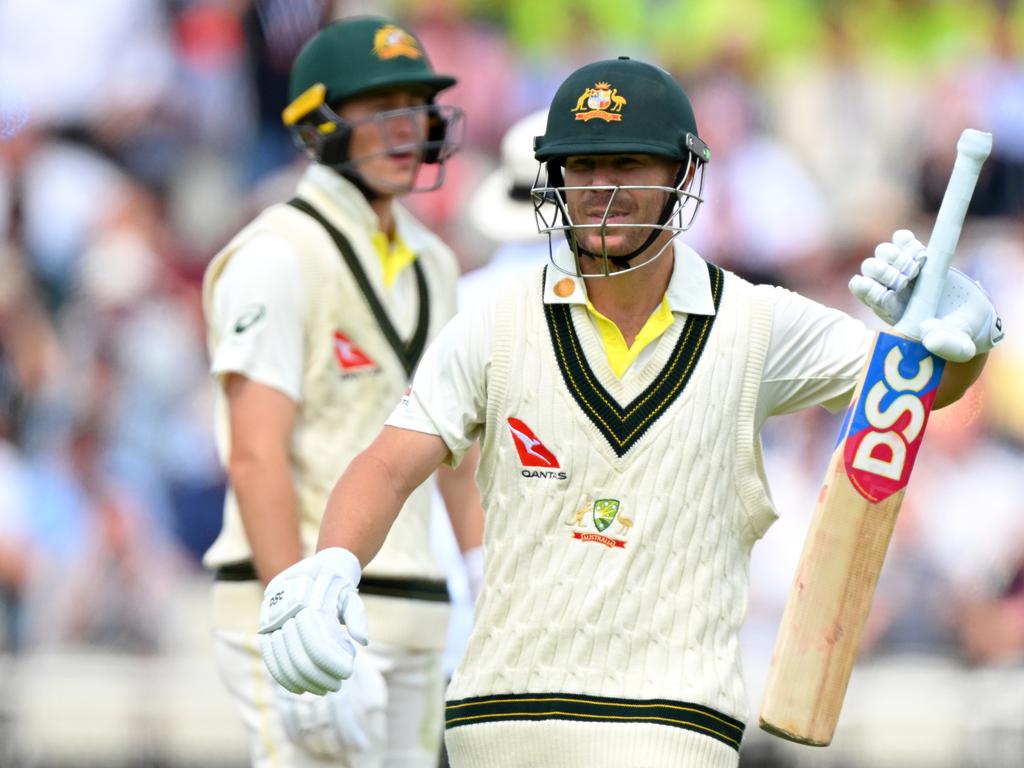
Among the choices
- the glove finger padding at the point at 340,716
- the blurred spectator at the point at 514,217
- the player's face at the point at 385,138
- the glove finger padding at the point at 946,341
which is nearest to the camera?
the glove finger padding at the point at 946,341

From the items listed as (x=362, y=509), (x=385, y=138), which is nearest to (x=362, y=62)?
(x=385, y=138)

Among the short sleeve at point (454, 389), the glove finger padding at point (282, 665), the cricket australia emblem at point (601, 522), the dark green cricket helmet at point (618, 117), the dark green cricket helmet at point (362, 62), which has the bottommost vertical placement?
the glove finger padding at point (282, 665)

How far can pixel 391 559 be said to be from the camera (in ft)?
13.7

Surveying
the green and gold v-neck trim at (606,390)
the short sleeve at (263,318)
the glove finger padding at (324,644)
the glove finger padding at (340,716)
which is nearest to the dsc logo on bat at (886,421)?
the green and gold v-neck trim at (606,390)

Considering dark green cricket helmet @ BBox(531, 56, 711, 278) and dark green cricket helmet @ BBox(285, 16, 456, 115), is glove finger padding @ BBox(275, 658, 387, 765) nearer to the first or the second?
dark green cricket helmet @ BBox(531, 56, 711, 278)

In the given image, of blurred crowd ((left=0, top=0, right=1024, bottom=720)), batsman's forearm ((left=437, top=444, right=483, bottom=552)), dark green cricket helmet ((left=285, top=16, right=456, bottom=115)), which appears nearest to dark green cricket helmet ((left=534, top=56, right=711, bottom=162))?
dark green cricket helmet ((left=285, top=16, right=456, bottom=115))

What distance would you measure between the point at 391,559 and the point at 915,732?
11.4 feet

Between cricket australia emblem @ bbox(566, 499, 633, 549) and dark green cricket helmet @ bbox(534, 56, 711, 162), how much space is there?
0.57 metres

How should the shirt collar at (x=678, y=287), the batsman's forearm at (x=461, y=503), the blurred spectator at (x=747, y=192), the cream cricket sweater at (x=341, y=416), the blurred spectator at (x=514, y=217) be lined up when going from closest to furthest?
1. the shirt collar at (x=678, y=287)
2. the cream cricket sweater at (x=341, y=416)
3. the batsman's forearm at (x=461, y=503)
4. the blurred spectator at (x=514, y=217)
5. the blurred spectator at (x=747, y=192)

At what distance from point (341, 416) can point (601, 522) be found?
1101 millimetres

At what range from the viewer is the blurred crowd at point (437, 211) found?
23.2ft

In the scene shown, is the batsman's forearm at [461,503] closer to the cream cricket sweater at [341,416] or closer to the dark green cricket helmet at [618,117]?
the cream cricket sweater at [341,416]

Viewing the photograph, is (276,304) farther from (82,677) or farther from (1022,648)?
(1022,648)

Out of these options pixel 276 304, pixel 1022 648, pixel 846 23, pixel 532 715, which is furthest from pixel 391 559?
pixel 846 23
